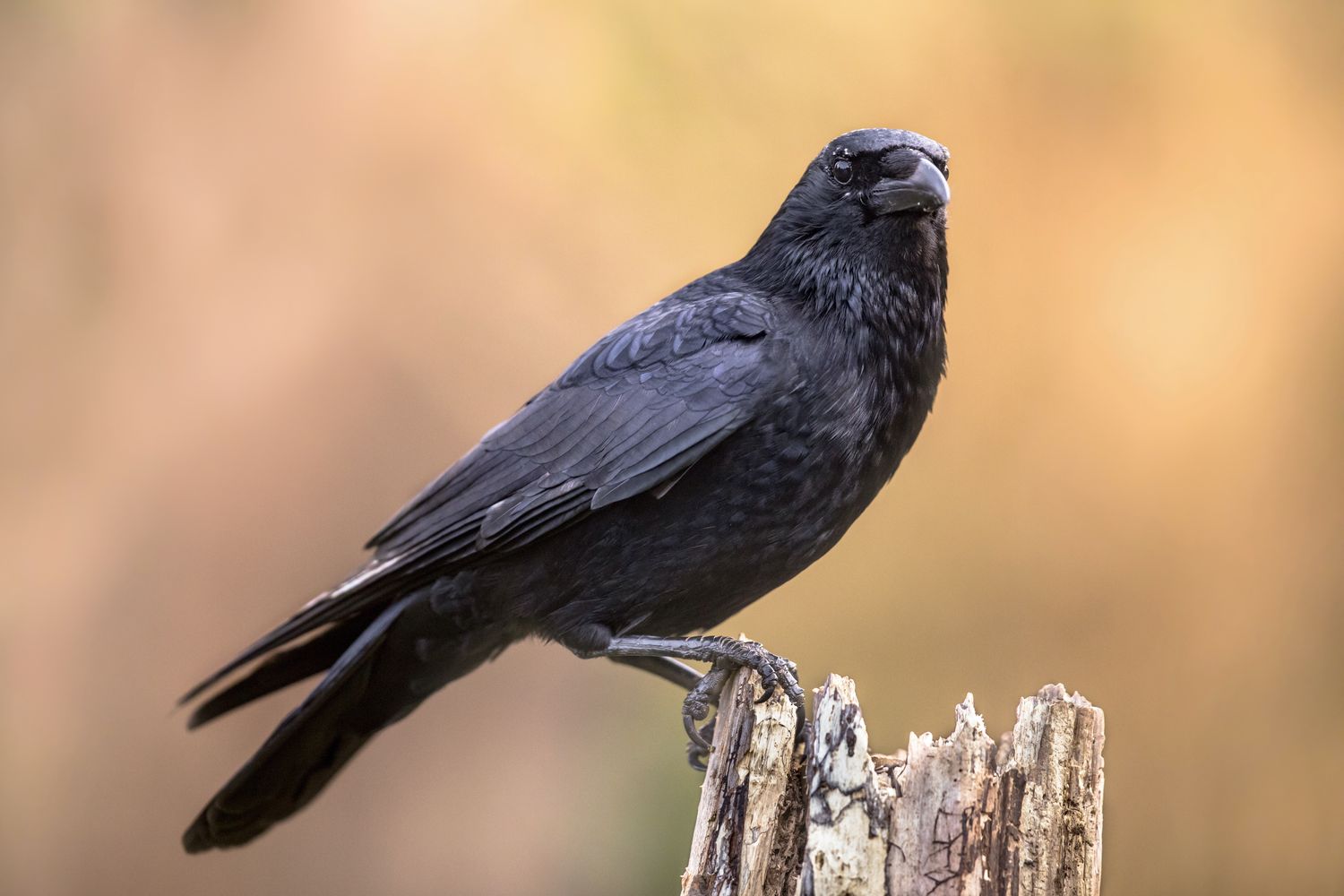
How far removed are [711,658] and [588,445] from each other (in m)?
0.69

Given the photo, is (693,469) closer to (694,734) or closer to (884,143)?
(694,734)

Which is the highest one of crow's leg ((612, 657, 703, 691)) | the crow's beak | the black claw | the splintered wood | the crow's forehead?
the crow's forehead

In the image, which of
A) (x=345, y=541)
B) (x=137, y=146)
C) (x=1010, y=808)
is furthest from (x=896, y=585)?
(x=137, y=146)

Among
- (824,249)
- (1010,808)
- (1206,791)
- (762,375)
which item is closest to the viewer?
(1010,808)

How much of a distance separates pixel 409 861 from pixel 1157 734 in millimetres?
3526

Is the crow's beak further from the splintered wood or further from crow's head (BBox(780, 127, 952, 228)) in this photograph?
the splintered wood

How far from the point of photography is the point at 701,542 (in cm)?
315

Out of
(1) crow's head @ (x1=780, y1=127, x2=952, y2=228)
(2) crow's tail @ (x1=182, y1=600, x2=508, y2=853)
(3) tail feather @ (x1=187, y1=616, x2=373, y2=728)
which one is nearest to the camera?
(1) crow's head @ (x1=780, y1=127, x2=952, y2=228)

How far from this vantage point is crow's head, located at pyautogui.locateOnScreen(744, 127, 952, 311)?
326 cm

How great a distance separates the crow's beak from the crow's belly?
2.19ft

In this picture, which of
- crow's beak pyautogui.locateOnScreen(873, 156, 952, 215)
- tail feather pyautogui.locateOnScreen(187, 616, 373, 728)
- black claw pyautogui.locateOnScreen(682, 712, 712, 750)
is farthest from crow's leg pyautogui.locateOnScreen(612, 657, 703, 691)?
crow's beak pyautogui.locateOnScreen(873, 156, 952, 215)

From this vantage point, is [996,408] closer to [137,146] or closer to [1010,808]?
[1010,808]

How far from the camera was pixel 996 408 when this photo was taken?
583 centimetres

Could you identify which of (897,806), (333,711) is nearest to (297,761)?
(333,711)
